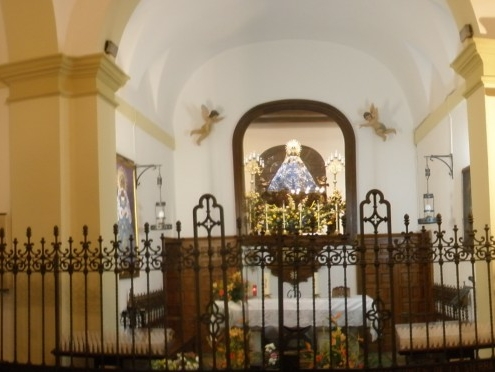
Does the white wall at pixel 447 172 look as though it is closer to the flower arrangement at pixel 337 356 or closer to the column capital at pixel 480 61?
the column capital at pixel 480 61

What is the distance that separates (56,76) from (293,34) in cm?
666

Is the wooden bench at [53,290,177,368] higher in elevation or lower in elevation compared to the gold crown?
lower

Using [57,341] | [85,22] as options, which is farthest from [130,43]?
[57,341]

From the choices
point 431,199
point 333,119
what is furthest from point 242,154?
point 431,199

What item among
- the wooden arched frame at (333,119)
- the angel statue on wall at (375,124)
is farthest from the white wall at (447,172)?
the wooden arched frame at (333,119)

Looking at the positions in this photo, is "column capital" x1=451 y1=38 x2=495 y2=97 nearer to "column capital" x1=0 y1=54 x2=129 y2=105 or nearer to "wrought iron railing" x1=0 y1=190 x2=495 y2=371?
"wrought iron railing" x1=0 y1=190 x2=495 y2=371

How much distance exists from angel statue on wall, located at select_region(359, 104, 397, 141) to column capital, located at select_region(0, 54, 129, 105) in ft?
22.4

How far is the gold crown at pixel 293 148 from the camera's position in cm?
1483

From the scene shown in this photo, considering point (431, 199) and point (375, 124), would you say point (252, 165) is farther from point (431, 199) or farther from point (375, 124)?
point (431, 199)

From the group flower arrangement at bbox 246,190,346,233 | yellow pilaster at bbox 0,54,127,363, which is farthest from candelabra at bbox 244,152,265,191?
yellow pilaster at bbox 0,54,127,363

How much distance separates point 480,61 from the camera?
729 centimetres

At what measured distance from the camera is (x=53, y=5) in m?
7.41

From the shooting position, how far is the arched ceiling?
34.1ft

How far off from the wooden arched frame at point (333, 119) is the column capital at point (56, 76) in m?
6.03
